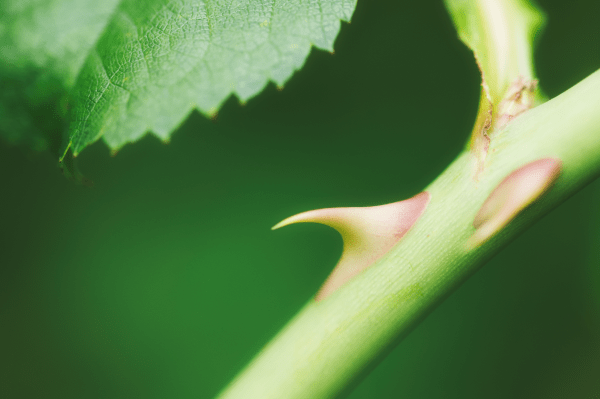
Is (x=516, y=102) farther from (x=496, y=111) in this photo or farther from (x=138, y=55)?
(x=138, y=55)

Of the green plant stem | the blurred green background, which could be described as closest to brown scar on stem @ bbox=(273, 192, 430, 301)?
the green plant stem

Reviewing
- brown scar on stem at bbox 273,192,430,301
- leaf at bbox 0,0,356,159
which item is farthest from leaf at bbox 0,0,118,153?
brown scar on stem at bbox 273,192,430,301

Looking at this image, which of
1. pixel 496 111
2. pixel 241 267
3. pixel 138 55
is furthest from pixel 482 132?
pixel 241 267

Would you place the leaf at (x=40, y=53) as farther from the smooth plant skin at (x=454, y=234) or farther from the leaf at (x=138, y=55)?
the smooth plant skin at (x=454, y=234)

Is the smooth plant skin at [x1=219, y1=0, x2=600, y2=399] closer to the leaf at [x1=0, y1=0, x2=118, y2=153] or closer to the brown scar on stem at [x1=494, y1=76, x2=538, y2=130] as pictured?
the brown scar on stem at [x1=494, y1=76, x2=538, y2=130]

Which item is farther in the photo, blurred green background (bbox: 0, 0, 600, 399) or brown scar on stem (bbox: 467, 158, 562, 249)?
blurred green background (bbox: 0, 0, 600, 399)

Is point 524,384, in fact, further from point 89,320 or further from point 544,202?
point 89,320

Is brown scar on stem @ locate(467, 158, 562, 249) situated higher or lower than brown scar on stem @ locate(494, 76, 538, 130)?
lower

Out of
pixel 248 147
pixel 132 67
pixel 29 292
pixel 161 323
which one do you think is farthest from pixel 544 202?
pixel 29 292
